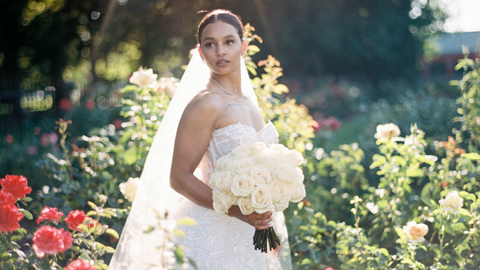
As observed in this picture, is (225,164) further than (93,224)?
No

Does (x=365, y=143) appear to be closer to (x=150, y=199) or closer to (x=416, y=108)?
(x=416, y=108)

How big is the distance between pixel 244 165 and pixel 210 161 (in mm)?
487

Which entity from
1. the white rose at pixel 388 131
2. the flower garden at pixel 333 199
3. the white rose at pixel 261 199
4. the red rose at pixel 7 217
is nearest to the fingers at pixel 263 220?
the white rose at pixel 261 199

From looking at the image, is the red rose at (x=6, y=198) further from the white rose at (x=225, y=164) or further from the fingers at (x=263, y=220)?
the fingers at (x=263, y=220)

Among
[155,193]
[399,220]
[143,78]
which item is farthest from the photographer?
[143,78]

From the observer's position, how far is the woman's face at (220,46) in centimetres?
209

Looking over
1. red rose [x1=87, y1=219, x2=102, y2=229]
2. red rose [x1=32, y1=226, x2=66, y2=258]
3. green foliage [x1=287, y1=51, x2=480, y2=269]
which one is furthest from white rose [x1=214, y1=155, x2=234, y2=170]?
green foliage [x1=287, y1=51, x2=480, y2=269]

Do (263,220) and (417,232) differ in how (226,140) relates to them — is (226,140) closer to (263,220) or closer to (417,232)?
(263,220)

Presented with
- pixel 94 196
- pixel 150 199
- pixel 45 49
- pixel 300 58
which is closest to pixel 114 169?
pixel 94 196

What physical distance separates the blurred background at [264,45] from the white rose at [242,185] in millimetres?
8810

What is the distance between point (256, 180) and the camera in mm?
1610

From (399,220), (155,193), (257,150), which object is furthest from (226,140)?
(399,220)

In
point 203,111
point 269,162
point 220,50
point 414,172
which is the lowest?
point 269,162

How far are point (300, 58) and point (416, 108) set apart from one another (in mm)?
9695
